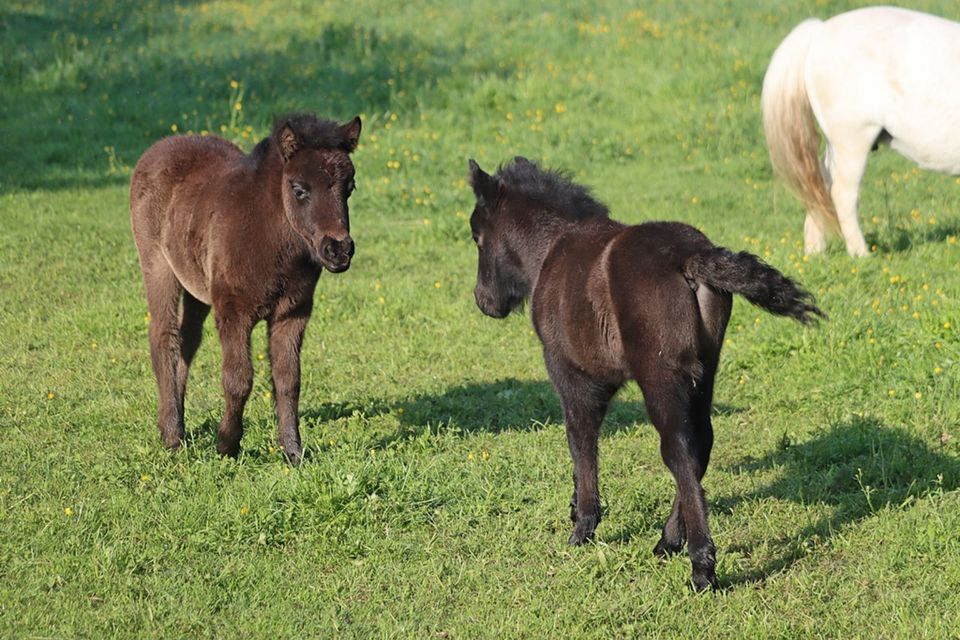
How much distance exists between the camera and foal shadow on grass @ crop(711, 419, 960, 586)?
5801 millimetres

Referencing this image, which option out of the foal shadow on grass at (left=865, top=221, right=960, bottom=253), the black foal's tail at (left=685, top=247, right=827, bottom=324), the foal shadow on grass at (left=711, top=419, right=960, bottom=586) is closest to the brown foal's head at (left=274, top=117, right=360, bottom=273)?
the black foal's tail at (left=685, top=247, right=827, bottom=324)

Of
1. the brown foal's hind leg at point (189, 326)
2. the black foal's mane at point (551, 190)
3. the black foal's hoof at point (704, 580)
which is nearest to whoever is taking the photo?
the black foal's hoof at point (704, 580)

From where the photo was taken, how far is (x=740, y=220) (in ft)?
41.0

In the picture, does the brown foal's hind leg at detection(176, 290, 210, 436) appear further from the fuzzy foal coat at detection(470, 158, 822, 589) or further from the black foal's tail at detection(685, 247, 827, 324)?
the black foal's tail at detection(685, 247, 827, 324)

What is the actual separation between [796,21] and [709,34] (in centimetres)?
153

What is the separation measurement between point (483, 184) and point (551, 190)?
1.08 feet

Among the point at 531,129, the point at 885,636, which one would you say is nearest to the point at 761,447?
the point at 885,636

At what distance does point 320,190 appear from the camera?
20.6 ft

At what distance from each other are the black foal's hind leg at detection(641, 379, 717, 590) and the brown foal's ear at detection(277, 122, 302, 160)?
7.80ft

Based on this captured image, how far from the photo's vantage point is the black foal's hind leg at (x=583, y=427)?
18.3 ft

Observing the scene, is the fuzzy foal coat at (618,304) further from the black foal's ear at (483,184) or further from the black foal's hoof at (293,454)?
the black foal's hoof at (293,454)

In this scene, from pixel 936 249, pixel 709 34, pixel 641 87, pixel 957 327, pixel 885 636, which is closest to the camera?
pixel 885 636

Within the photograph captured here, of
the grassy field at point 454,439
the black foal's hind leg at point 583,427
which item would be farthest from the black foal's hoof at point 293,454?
the black foal's hind leg at point 583,427

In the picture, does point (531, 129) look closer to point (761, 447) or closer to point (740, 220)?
point (740, 220)
